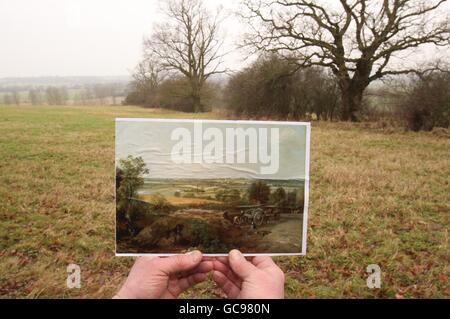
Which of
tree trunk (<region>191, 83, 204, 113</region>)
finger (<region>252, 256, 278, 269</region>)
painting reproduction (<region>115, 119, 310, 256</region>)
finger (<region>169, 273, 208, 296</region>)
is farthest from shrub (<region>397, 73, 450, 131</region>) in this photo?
finger (<region>169, 273, 208, 296</region>)

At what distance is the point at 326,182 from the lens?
2.49 metres

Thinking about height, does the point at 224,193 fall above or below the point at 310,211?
above

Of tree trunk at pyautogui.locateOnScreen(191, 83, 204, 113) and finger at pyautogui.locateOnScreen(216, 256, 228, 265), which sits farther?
tree trunk at pyautogui.locateOnScreen(191, 83, 204, 113)

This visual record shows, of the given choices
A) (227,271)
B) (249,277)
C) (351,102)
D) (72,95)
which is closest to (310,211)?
(351,102)

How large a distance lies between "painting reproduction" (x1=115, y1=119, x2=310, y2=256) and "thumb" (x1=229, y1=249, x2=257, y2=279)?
0.27ft

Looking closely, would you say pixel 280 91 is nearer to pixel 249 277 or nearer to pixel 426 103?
pixel 426 103

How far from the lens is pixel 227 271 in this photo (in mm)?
1049

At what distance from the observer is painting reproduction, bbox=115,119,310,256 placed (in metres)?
1.01

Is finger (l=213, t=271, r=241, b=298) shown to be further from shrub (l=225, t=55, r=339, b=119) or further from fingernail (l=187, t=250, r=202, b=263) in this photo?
shrub (l=225, t=55, r=339, b=119)

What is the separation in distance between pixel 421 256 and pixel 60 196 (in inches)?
81.7

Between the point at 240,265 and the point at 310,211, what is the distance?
4.35 feet

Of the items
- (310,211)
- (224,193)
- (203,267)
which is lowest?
(310,211)

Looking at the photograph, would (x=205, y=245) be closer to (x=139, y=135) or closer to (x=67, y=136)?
(x=139, y=135)
